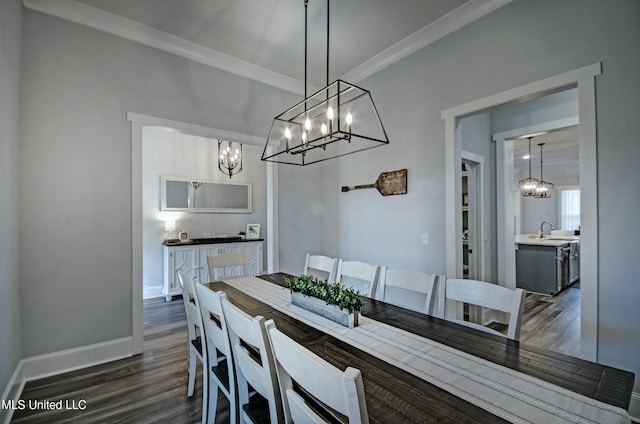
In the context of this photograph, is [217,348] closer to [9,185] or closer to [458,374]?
[458,374]

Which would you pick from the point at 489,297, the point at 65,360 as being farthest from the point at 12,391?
the point at 489,297

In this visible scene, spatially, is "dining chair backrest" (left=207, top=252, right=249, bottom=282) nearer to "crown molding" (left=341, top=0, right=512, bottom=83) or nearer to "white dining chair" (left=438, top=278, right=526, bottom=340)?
"white dining chair" (left=438, top=278, right=526, bottom=340)

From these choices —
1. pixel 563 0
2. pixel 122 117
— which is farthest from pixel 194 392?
pixel 563 0

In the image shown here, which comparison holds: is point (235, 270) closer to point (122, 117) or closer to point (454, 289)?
point (122, 117)

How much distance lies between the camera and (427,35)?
293 centimetres

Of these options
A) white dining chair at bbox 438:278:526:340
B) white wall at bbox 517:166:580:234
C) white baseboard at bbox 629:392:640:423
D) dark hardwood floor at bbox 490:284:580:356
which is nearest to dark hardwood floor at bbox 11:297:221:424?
white dining chair at bbox 438:278:526:340

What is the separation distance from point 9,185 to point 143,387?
1742mm

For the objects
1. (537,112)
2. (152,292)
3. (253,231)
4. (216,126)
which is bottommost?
(152,292)

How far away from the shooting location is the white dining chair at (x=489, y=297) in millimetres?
1501

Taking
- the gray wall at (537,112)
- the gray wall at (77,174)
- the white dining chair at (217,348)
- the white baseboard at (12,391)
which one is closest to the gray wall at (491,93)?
the gray wall at (537,112)

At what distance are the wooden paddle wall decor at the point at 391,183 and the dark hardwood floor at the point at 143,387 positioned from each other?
2124 mm

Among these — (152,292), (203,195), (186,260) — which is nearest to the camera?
(186,260)

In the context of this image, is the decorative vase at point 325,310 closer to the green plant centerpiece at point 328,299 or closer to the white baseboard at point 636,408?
the green plant centerpiece at point 328,299

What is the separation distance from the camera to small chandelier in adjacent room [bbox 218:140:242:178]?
5.59m
